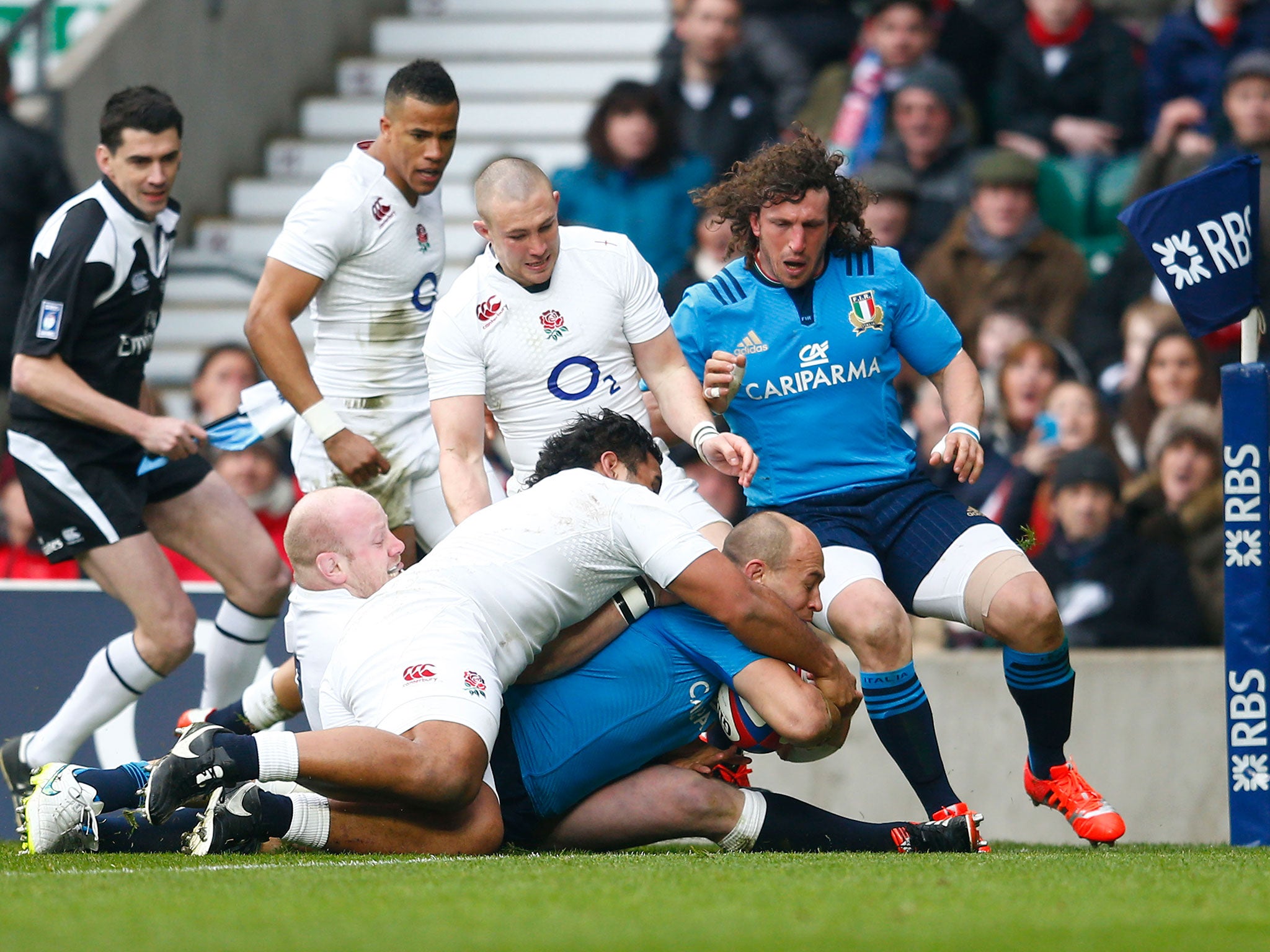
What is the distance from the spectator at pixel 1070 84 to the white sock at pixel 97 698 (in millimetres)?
6122

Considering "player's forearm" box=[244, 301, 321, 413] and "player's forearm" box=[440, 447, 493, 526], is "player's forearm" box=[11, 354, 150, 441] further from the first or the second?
"player's forearm" box=[440, 447, 493, 526]

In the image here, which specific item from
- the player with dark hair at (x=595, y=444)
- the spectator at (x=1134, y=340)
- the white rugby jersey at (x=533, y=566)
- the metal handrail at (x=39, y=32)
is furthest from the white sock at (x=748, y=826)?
the metal handrail at (x=39, y=32)

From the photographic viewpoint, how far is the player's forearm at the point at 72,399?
670 centimetres

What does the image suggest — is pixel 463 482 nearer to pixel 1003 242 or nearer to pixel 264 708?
pixel 264 708

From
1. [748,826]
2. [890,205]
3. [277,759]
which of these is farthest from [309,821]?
[890,205]

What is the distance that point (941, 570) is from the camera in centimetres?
587

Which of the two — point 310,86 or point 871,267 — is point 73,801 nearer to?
point 871,267

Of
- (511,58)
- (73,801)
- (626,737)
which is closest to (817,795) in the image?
(626,737)

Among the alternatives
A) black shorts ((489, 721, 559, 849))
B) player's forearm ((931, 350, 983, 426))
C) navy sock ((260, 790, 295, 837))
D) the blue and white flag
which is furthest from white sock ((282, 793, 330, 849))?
player's forearm ((931, 350, 983, 426))

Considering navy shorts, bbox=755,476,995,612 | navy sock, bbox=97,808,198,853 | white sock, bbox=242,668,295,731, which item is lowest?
navy sock, bbox=97,808,198,853

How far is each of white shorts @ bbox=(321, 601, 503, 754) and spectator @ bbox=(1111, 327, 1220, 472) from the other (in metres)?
4.54

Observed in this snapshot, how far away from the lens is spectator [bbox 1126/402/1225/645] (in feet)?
27.7

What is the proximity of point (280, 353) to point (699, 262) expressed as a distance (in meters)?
3.90

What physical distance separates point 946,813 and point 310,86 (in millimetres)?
9651
